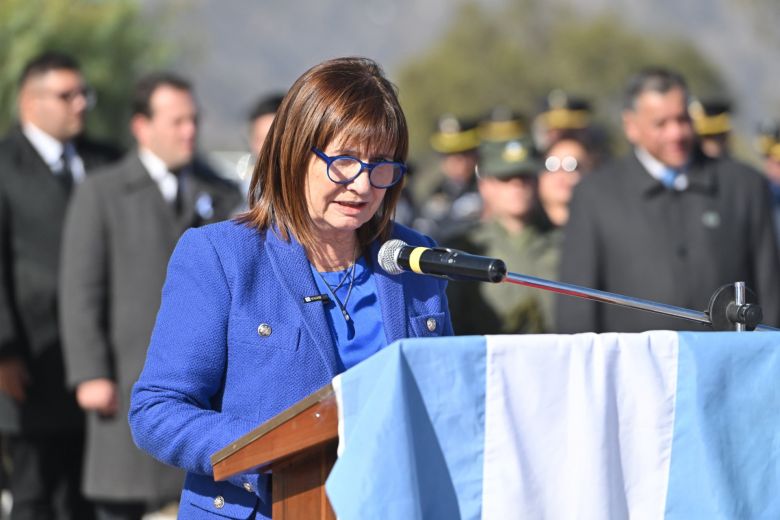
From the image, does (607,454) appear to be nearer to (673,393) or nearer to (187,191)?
(673,393)

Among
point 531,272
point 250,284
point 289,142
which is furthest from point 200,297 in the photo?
point 531,272

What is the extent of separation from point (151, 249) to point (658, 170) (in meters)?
2.32

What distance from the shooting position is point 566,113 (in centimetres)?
927

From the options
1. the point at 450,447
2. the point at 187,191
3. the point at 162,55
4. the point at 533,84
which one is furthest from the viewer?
the point at 533,84

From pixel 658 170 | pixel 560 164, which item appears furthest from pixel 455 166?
pixel 658 170

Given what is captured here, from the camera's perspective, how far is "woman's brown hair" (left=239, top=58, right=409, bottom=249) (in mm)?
2994

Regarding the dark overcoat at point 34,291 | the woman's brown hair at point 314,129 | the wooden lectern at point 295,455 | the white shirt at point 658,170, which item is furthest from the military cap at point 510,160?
the wooden lectern at point 295,455

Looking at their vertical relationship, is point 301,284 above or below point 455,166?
below

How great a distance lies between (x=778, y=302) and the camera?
20.8ft

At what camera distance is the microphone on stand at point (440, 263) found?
8.98 ft

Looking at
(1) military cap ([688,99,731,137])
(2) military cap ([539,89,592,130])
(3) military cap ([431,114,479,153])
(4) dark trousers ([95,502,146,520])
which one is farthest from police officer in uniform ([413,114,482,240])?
(4) dark trousers ([95,502,146,520])

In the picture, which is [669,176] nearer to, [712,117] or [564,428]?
[564,428]

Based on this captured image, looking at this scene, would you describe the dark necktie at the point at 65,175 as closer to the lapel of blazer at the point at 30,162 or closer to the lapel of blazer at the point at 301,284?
the lapel of blazer at the point at 30,162

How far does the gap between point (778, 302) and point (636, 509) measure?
12.6ft
